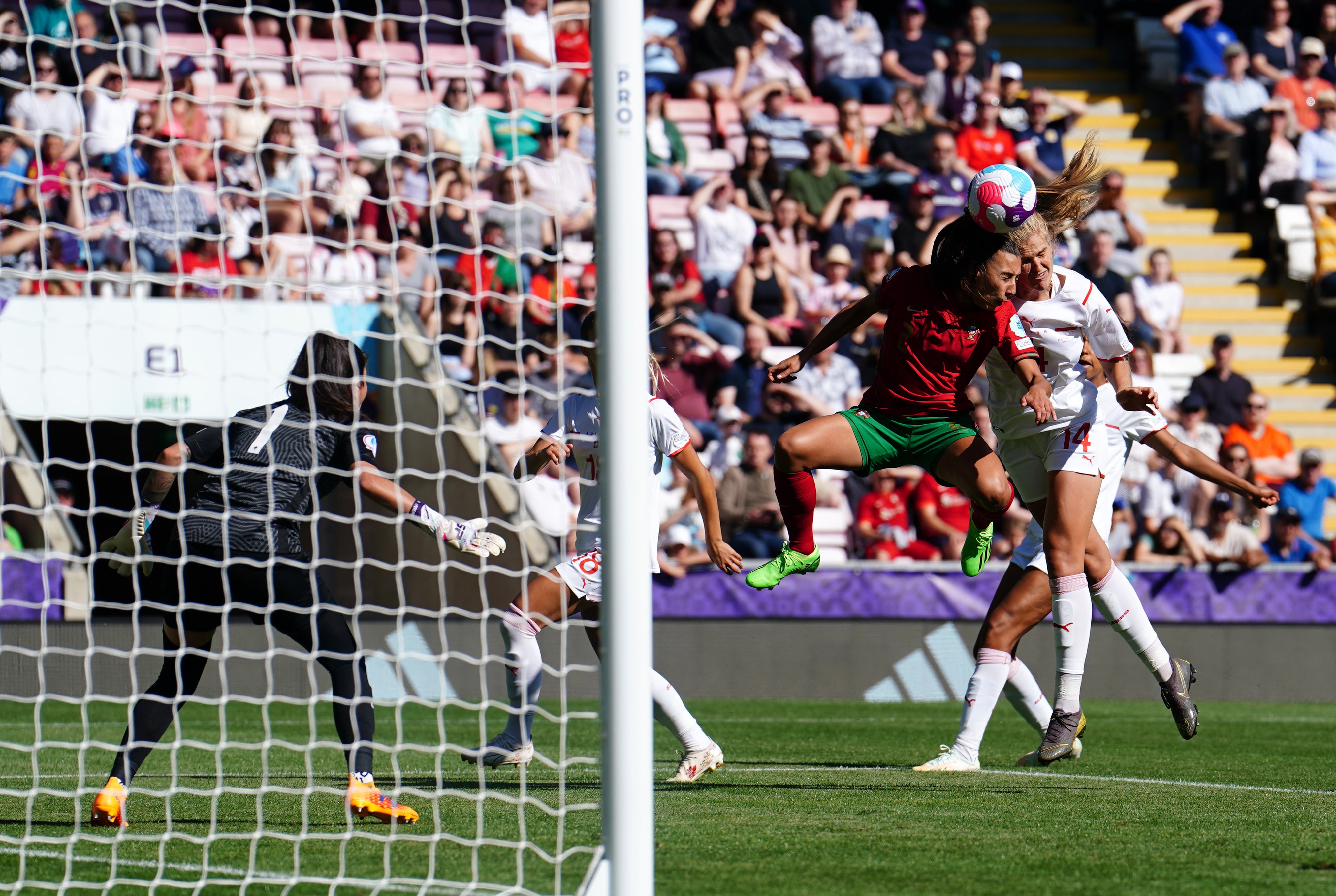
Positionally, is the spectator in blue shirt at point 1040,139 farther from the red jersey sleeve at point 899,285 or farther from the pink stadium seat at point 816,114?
the red jersey sleeve at point 899,285

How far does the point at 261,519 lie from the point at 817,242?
10143 mm

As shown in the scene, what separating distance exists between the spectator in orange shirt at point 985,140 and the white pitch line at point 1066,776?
9.87 metres

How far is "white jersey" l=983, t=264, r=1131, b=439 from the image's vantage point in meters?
6.59

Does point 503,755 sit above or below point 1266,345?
below

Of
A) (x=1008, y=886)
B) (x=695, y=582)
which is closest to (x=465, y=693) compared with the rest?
(x=695, y=582)

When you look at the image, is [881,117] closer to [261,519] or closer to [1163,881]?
[261,519]

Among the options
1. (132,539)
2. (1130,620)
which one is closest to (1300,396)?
(1130,620)

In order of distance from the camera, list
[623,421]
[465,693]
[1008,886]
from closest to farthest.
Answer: [623,421]
[1008,886]
[465,693]

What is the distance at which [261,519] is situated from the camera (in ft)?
18.6

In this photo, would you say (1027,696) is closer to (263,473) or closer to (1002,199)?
(1002,199)

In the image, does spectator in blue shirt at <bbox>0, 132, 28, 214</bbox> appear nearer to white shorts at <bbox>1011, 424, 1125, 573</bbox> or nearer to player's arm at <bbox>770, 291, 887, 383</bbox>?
player's arm at <bbox>770, 291, 887, 383</bbox>

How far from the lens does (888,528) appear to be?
1284cm

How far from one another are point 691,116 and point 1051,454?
10.3m

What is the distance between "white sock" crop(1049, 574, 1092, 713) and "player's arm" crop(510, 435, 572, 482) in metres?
2.06
